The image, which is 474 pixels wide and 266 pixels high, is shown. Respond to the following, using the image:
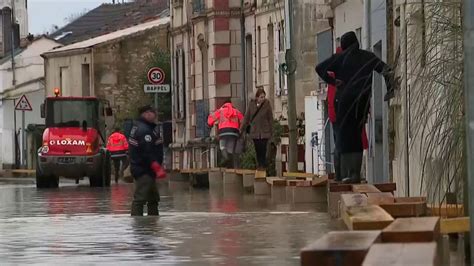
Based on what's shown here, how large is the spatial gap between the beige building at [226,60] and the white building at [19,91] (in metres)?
24.7

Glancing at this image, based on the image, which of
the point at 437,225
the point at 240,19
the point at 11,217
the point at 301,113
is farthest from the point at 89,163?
the point at 437,225

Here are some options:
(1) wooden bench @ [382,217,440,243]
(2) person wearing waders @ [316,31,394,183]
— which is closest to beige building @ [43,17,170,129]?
(2) person wearing waders @ [316,31,394,183]

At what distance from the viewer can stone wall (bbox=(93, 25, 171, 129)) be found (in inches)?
2630

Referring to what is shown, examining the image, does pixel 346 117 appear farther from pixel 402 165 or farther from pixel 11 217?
pixel 11 217

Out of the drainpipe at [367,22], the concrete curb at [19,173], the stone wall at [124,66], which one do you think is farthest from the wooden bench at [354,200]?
the stone wall at [124,66]

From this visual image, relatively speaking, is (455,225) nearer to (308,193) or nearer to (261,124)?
(308,193)

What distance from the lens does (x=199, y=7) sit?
47438mm

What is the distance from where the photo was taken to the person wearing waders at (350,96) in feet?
54.6

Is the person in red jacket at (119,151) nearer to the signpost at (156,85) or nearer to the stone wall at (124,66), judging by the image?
the signpost at (156,85)

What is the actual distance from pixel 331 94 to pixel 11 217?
16.0 ft

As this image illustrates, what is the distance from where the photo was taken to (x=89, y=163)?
37.9 meters

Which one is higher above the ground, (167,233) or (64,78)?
(64,78)

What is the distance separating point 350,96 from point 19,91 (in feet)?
212

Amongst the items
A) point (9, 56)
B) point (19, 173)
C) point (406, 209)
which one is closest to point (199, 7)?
point (19, 173)
